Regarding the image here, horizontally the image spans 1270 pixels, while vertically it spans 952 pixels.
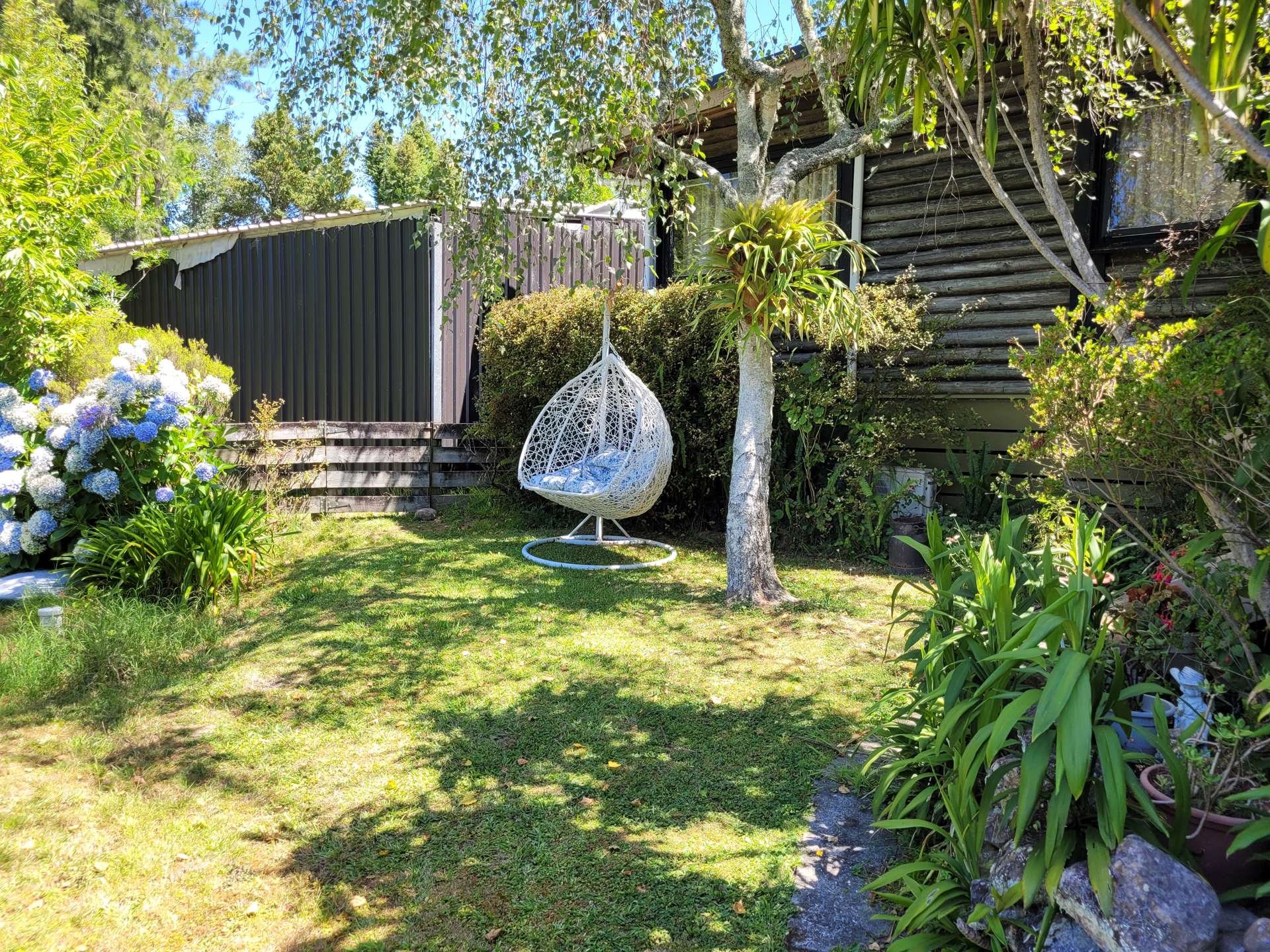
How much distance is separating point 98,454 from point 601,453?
3313mm

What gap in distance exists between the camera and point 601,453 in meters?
6.45

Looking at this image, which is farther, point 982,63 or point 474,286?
point 474,286

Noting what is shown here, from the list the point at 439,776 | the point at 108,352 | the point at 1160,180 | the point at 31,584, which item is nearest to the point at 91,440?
the point at 31,584

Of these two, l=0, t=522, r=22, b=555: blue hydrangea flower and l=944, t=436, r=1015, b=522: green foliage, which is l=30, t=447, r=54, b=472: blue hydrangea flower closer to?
l=0, t=522, r=22, b=555: blue hydrangea flower

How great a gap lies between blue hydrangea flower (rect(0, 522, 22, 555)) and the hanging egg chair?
3.12m

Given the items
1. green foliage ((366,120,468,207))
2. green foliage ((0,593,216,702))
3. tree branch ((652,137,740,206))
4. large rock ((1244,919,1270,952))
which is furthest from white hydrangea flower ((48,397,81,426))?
→ large rock ((1244,919,1270,952))

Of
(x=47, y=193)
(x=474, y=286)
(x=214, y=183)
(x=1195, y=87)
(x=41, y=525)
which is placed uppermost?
(x=214, y=183)

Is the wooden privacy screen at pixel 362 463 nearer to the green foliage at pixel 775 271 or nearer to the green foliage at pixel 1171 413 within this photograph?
the green foliage at pixel 775 271

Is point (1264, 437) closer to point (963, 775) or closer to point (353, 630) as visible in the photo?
point (963, 775)

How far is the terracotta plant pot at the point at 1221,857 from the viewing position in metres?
1.72

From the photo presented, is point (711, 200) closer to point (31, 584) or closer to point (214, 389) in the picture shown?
point (214, 389)

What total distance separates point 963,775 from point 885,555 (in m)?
4.32

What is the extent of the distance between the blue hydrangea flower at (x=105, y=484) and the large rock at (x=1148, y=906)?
509cm

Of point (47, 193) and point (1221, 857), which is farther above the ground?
point (47, 193)
